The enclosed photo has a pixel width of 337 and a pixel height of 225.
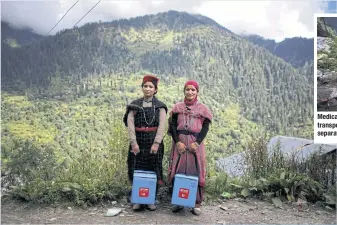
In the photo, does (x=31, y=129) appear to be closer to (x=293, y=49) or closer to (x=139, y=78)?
(x=139, y=78)

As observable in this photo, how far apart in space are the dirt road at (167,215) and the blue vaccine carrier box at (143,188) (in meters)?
0.17

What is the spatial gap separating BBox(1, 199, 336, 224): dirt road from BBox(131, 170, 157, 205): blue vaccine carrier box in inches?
6.6

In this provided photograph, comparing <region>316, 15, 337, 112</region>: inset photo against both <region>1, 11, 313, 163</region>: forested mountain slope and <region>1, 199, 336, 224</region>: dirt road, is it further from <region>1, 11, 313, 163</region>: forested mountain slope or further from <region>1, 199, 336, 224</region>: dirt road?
<region>1, 11, 313, 163</region>: forested mountain slope

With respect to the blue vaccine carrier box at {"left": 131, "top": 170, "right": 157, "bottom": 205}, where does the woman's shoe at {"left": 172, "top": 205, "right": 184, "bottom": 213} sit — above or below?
below

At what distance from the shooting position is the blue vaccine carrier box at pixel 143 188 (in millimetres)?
3672

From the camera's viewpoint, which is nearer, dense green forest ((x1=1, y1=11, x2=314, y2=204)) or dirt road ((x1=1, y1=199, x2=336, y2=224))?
dirt road ((x1=1, y1=199, x2=336, y2=224))

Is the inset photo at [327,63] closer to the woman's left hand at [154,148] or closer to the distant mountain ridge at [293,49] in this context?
the woman's left hand at [154,148]

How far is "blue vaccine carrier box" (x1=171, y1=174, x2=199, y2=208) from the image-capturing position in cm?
366

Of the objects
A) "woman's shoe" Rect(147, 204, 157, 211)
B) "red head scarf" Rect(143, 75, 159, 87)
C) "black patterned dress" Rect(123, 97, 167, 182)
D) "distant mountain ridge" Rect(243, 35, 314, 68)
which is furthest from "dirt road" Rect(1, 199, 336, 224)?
"distant mountain ridge" Rect(243, 35, 314, 68)

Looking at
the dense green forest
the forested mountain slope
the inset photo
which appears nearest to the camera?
the inset photo

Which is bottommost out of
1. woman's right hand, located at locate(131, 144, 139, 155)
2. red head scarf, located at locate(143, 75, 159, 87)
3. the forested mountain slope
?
woman's right hand, located at locate(131, 144, 139, 155)

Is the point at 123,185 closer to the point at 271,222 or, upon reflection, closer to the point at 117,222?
the point at 117,222

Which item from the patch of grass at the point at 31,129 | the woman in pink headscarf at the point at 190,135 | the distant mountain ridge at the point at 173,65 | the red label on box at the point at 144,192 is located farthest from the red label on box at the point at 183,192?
the distant mountain ridge at the point at 173,65

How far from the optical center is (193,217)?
3734 mm
